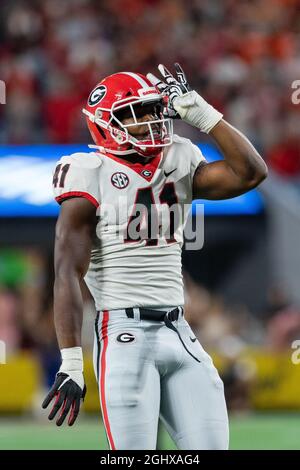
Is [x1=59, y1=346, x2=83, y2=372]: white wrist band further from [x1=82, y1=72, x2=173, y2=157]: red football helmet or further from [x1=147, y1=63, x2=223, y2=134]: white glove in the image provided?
[x1=147, y1=63, x2=223, y2=134]: white glove

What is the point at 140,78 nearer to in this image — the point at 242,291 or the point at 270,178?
the point at 270,178

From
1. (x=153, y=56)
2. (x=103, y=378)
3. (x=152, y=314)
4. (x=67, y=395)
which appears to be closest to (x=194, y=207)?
(x=153, y=56)

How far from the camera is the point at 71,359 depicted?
3.71 meters

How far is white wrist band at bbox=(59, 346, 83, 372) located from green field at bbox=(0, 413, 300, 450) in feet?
9.49

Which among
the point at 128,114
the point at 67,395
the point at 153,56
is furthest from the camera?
the point at 153,56

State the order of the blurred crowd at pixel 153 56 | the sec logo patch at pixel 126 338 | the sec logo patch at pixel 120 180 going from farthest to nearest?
the blurred crowd at pixel 153 56
the sec logo patch at pixel 120 180
the sec logo patch at pixel 126 338

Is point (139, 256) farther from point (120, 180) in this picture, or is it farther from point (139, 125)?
point (139, 125)

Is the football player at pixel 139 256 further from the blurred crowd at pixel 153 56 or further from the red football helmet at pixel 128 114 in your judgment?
the blurred crowd at pixel 153 56

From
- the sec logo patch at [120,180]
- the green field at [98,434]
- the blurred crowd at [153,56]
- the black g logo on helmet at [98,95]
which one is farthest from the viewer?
the blurred crowd at [153,56]

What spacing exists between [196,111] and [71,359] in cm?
107

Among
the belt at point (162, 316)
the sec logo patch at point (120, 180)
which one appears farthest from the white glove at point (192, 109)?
the belt at point (162, 316)

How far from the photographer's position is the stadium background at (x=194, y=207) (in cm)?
973

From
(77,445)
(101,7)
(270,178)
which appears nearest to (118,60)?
(101,7)

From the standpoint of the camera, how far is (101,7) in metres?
13.4
